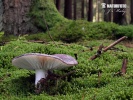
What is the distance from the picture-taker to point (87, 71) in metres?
3.39

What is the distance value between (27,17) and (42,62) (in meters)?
4.65

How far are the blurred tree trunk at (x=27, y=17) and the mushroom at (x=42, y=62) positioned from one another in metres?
4.22

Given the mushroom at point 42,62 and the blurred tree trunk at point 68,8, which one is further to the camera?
the blurred tree trunk at point 68,8

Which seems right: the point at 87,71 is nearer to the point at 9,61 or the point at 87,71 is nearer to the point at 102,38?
the point at 9,61

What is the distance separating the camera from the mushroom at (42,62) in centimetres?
253

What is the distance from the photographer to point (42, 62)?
266 centimetres

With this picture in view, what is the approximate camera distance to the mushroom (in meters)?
2.53

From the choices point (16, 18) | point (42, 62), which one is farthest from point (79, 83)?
point (16, 18)

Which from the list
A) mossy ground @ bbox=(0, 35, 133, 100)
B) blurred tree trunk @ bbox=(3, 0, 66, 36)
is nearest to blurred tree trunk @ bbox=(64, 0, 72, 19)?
blurred tree trunk @ bbox=(3, 0, 66, 36)

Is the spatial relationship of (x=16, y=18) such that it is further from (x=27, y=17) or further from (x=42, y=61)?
(x=42, y=61)

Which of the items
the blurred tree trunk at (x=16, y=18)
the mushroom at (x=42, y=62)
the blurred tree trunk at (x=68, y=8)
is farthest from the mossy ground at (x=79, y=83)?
the blurred tree trunk at (x=68, y=8)

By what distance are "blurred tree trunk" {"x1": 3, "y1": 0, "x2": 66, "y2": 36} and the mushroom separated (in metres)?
4.22

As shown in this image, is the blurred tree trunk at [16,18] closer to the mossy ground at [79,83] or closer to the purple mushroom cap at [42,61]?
the mossy ground at [79,83]

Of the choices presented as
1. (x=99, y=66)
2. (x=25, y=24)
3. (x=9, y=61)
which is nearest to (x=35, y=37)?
(x=25, y=24)
